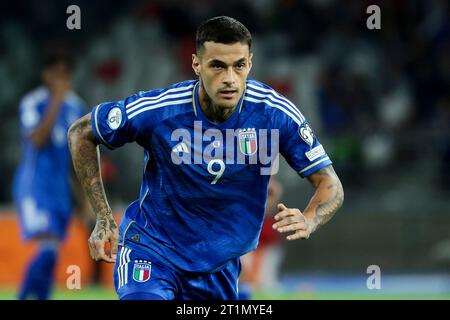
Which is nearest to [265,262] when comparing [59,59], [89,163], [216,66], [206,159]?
[59,59]

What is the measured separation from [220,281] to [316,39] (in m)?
12.4

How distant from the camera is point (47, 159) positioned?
10.2 metres

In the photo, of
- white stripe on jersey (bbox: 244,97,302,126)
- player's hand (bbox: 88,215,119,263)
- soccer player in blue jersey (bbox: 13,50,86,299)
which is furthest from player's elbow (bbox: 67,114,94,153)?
soccer player in blue jersey (bbox: 13,50,86,299)

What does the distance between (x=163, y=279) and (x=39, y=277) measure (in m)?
4.16

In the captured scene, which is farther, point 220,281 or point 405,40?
point 405,40

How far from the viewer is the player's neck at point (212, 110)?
18.8 ft

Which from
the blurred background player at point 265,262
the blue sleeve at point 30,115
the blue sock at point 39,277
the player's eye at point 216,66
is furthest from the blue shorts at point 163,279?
the blurred background player at point 265,262

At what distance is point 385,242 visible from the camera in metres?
14.6

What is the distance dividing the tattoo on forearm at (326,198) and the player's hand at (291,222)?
317 millimetres

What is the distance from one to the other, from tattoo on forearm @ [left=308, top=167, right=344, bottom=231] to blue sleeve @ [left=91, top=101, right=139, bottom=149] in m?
1.10

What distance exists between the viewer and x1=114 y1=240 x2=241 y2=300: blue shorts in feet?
18.1

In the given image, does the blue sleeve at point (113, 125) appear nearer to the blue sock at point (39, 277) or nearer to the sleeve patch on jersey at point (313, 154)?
the sleeve patch on jersey at point (313, 154)
